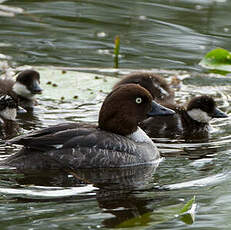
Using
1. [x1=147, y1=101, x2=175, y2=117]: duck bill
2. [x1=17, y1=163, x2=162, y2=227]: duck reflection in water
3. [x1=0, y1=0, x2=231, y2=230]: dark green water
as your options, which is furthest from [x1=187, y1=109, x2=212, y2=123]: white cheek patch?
[x1=17, y1=163, x2=162, y2=227]: duck reflection in water

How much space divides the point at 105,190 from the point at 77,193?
268mm

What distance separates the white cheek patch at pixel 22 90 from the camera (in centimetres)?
999

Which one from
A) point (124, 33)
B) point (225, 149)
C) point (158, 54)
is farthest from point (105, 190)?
point (124, 33)

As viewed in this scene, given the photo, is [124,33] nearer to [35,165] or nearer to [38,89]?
[38,89]

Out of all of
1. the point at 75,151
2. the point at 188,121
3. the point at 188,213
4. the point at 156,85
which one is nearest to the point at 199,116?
the point at 188,121

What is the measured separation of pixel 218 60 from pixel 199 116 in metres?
2.03

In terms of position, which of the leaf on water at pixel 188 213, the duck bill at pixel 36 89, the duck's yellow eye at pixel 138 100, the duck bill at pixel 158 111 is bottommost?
the leaf on water at pixel 188 213

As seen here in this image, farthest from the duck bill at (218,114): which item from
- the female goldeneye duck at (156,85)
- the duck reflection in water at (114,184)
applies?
the duck reflection in water at (114,184)

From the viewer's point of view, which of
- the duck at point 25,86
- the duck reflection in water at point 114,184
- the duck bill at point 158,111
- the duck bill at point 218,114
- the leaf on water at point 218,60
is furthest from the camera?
the leaf on water at point 218,60

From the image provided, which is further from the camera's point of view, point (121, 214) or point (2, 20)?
point (2, 20)

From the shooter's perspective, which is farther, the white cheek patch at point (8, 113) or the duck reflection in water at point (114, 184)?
the white cheek patch at point (8, 113)

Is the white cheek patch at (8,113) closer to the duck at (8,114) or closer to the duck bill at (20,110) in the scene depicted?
the duck at (8,114)

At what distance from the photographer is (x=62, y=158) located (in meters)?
7.18

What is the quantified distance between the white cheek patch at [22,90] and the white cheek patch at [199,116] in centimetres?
219
